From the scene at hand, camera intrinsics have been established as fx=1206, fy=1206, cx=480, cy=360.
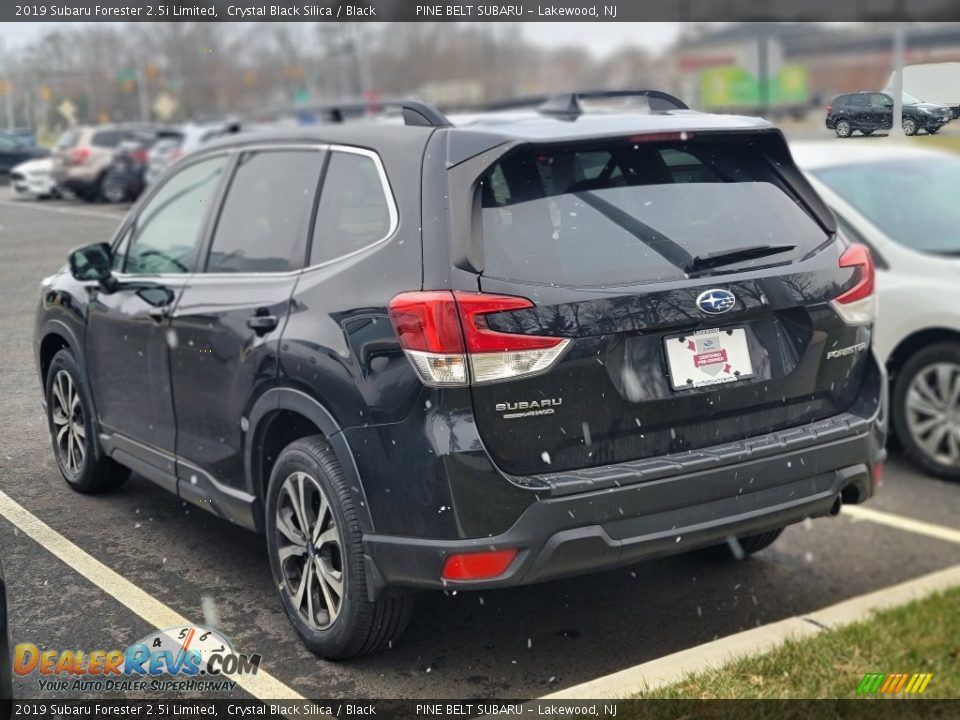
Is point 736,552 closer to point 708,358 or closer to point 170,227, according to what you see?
point 708,358

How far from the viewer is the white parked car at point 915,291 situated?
6.79m

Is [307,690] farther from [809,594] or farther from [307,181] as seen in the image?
[809,594]

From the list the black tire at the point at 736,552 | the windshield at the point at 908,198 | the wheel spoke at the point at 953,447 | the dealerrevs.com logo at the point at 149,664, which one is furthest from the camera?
the windshield at the point at 908,198

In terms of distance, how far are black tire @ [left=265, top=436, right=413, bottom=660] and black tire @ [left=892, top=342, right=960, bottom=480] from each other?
4.23 meters

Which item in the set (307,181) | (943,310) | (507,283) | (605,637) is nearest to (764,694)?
(605,637)

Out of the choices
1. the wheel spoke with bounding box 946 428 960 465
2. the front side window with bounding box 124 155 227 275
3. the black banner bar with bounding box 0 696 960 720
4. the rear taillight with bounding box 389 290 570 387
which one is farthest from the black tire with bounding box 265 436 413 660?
the wheel spoke with bounding box 946 428 960 465

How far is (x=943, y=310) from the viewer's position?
22.1 ft

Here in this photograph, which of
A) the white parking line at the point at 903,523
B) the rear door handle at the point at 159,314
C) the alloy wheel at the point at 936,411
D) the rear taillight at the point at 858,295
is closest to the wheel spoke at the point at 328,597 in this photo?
the rear door handle at the point at 159,314

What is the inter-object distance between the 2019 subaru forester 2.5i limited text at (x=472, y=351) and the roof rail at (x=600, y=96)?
0.02 meters

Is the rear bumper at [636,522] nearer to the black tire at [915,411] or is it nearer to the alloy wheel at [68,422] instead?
the alloy wheel at [68,422]

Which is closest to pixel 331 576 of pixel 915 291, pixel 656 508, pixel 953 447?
pixel 656 508

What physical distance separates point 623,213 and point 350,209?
2.80 ft

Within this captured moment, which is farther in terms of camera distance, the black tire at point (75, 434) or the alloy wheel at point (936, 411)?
the alloy wheel at point (936, 411)

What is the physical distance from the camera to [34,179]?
356 centimetres
